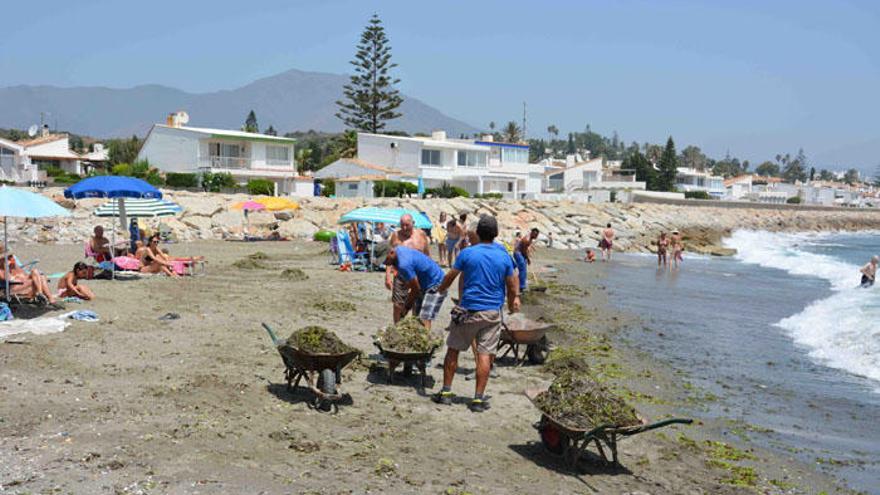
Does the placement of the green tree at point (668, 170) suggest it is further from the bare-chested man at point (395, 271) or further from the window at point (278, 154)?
the bare-chested man at point (395, 271)

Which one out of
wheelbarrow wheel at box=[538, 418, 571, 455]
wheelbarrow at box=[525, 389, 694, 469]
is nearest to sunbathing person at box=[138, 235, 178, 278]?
wheelbarrow at box=[525, 389, 694, 469]

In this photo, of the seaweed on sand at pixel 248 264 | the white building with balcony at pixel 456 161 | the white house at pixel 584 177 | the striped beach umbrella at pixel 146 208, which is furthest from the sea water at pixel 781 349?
the white house at pixel 584 177

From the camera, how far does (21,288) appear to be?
34.4 ft

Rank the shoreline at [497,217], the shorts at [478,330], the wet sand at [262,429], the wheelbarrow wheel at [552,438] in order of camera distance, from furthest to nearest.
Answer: the shoreline at [497,217], the shorts at [478,330], the wheelbarrow wheel at [552,438], the wet sand at [262,429]

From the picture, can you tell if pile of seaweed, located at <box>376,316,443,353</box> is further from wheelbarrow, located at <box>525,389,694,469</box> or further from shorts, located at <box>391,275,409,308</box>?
wheelbarrow, located at <box>525,389,694,469</box>

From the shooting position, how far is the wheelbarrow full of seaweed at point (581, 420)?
6.22 m

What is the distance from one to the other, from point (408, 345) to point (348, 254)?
1228 centimetres

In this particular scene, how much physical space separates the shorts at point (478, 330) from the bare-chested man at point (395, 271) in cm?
180

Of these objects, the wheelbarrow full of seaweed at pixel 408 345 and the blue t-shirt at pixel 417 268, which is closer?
the wheelbarrow full of seaweed at pixel 408 345

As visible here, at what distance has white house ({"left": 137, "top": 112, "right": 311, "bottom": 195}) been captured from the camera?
52.6 meters

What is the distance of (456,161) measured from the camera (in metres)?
63.0

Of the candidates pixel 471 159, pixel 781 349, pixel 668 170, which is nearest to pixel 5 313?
pixel 781 349

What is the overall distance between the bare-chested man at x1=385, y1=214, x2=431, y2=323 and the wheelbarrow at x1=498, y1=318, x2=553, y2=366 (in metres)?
1.38

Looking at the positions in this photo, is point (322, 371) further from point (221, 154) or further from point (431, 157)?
point (431, 157)
